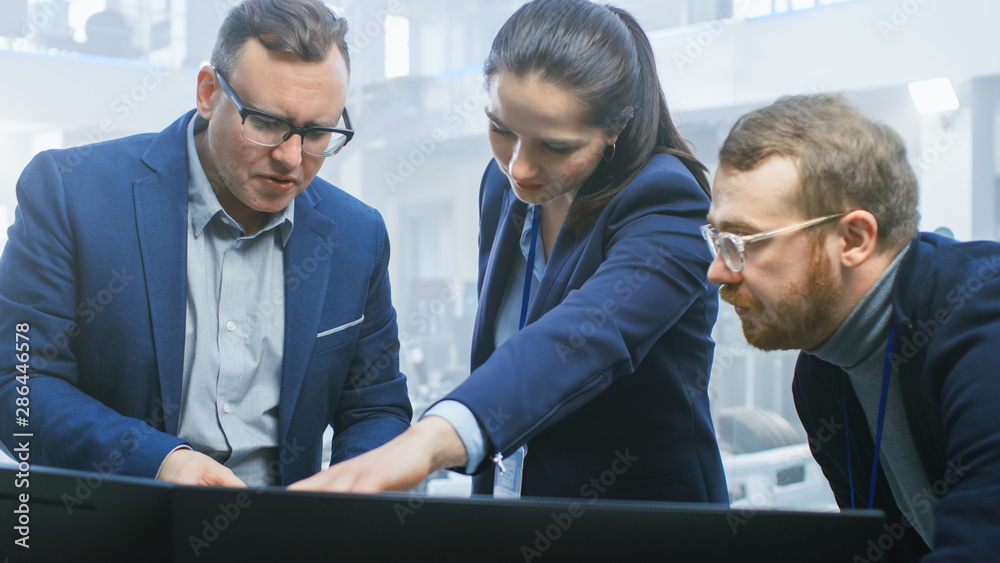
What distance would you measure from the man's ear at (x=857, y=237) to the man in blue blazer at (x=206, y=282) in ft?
2.84

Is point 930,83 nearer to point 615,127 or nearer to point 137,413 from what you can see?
point 615,127

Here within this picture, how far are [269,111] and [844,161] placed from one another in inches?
36.8

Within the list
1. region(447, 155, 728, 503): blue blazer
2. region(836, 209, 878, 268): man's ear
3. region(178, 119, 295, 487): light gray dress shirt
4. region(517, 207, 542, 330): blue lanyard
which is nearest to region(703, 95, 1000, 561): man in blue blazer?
region(836, 209, 878, 268): man's ear

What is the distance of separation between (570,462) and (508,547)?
0.66m

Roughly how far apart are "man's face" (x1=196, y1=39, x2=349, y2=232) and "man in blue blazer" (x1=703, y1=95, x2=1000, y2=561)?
0.71 m

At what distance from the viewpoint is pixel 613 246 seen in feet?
4.09

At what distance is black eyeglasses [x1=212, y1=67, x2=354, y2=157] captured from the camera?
4.51ft

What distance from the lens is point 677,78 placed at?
12.4 feet

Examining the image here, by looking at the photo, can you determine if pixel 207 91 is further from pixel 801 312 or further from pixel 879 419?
pixel 879 419

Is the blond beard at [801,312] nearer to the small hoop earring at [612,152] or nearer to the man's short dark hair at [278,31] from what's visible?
the small hoop earring at [612,152]

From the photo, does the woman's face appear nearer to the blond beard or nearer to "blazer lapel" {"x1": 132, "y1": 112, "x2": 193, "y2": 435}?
the blond beard

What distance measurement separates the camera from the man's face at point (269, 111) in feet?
4.52

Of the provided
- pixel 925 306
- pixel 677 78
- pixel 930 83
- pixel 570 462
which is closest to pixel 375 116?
pixel 677 78

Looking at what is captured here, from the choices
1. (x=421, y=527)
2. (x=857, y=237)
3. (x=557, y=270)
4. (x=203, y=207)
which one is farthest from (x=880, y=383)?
(x=203, y=207)
